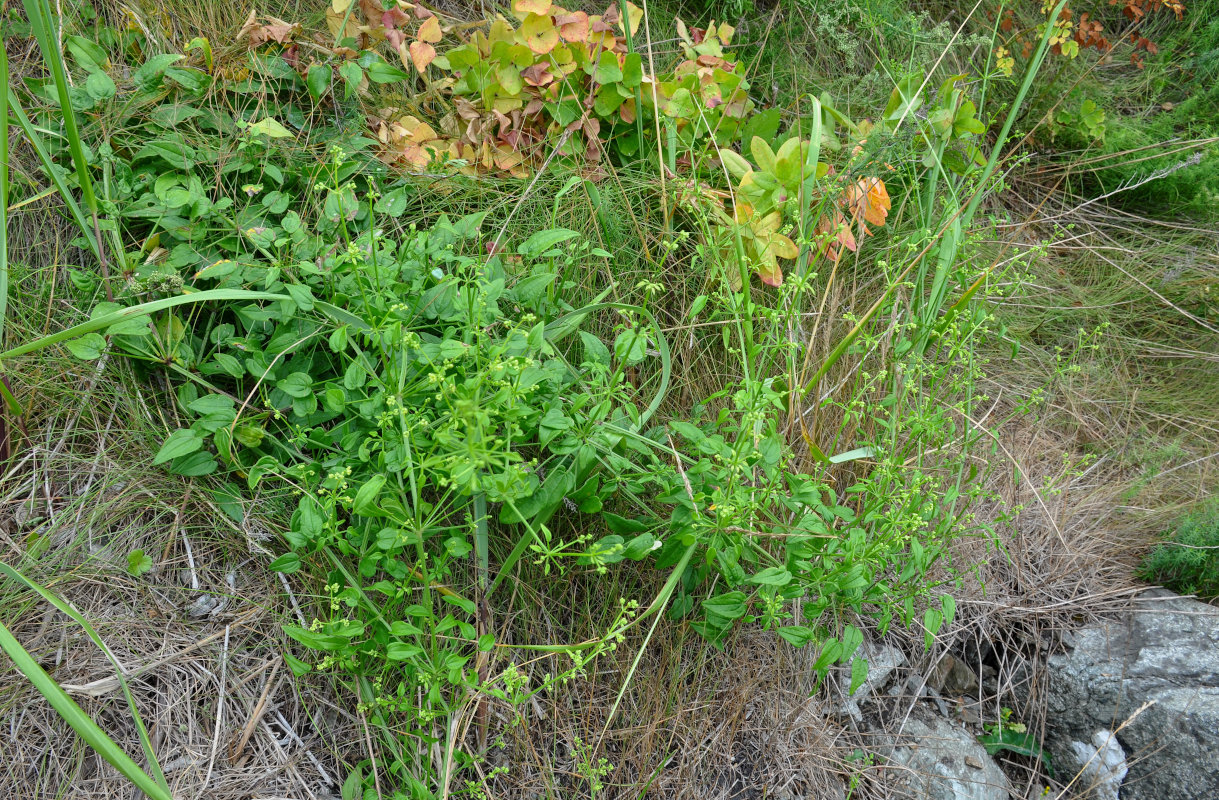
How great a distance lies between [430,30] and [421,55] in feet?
0.22

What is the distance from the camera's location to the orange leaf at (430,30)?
2.00 metres

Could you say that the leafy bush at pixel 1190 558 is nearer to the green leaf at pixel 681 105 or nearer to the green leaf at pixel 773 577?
the green leaf at pixel 773 577

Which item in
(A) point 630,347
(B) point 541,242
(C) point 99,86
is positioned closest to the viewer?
(A) point 630,347

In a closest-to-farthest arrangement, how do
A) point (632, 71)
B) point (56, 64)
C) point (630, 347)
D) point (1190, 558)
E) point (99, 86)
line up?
point (56, 64) → point (630, 347) → point (99, 86) → point (632, 71) → point (1190, 558)

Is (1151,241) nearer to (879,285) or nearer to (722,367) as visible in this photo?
(879,285)

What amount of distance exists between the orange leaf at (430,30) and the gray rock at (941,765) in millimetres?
2053

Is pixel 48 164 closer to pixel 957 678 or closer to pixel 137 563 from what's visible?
pixel 137 563

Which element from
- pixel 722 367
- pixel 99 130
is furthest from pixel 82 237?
pixel 722 367

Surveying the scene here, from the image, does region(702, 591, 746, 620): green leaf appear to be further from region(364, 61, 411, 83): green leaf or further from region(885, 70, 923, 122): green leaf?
region(364, 61, 411, 83): green leaf

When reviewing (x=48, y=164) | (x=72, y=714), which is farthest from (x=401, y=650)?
(x=48, y=164)

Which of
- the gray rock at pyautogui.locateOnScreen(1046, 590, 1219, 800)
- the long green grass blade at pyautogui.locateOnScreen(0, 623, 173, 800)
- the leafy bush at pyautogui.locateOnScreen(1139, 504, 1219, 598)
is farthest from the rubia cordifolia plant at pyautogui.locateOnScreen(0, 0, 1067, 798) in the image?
the leafy bush at pyautogui.locateOnScreen(1139, 504, 1219, 598)

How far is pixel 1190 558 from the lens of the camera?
6.84 feet

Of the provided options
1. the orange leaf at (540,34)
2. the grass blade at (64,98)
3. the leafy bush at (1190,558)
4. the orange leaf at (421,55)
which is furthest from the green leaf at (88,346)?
the leafy bush at (1190,558)

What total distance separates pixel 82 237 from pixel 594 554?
1.32 m
